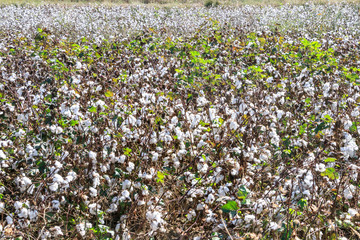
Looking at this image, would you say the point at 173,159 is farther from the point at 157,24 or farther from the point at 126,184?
the point at 157,24

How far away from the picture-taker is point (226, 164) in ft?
8.07

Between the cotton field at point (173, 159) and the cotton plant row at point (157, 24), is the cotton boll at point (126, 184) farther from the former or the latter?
the cotton plant row at point (157, 24)

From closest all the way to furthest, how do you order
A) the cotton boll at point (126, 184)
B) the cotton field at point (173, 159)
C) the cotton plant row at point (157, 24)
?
the cotton field at point (173, 159), the cotton boll at point (126, 184), the cotton plant row at point (157, 24)

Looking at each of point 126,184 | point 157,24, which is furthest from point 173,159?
point 157,24

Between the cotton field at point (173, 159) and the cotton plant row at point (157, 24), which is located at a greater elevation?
the cotton plant row at point (157, 24)

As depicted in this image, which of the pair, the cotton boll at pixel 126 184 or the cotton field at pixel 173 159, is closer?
the cotton field at pixel 173 159

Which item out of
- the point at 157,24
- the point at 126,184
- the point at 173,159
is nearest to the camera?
the point at 126,184

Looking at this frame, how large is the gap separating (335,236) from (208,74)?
295 cm

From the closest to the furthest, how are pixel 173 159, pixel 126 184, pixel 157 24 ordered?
pixel 126 184 < pixel 173 159 < pixel 157 24

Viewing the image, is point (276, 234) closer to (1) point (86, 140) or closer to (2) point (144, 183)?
(2) point (144, 183)

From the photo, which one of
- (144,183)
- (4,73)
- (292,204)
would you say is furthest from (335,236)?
(4,73)

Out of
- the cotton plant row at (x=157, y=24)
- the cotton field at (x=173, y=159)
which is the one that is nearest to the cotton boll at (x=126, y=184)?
the cotton field at (x=173, y=159)

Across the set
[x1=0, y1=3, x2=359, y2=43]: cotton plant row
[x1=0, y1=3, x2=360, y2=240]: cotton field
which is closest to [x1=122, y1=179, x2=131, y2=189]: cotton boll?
[x1=0, y1=3, x2=360, y2=240]: cotton field

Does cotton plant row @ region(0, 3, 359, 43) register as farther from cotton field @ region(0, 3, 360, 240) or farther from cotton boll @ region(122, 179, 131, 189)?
cotton boll @ region(122, 179, 131, 189)
